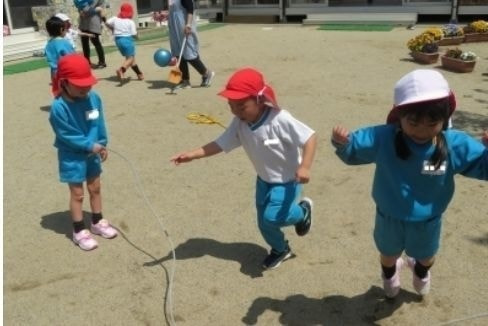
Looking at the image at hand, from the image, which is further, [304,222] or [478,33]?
[478,33]

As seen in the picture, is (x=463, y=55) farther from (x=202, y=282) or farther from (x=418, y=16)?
(x=418, y=16)

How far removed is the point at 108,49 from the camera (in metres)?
13.5

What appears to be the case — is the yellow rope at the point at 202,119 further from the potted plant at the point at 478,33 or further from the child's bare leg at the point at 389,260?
the potted plant at the point at 478,33

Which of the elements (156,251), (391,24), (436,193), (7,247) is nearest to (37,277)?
(7,247)

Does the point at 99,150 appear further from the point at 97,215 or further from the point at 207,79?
the point at 207,79

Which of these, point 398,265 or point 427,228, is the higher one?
point 427,228

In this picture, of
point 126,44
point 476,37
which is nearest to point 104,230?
point 126,44

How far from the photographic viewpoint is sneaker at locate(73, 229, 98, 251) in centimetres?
375

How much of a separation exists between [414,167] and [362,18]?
16024mm

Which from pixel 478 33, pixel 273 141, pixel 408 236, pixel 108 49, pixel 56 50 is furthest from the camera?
pixel 108 49

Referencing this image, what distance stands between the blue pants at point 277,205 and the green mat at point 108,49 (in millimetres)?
9345

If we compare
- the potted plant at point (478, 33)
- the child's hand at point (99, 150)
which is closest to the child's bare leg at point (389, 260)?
the child's hand at point (99, 150)

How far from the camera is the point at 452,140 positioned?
234 cm

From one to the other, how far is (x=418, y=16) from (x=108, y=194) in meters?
15.5
